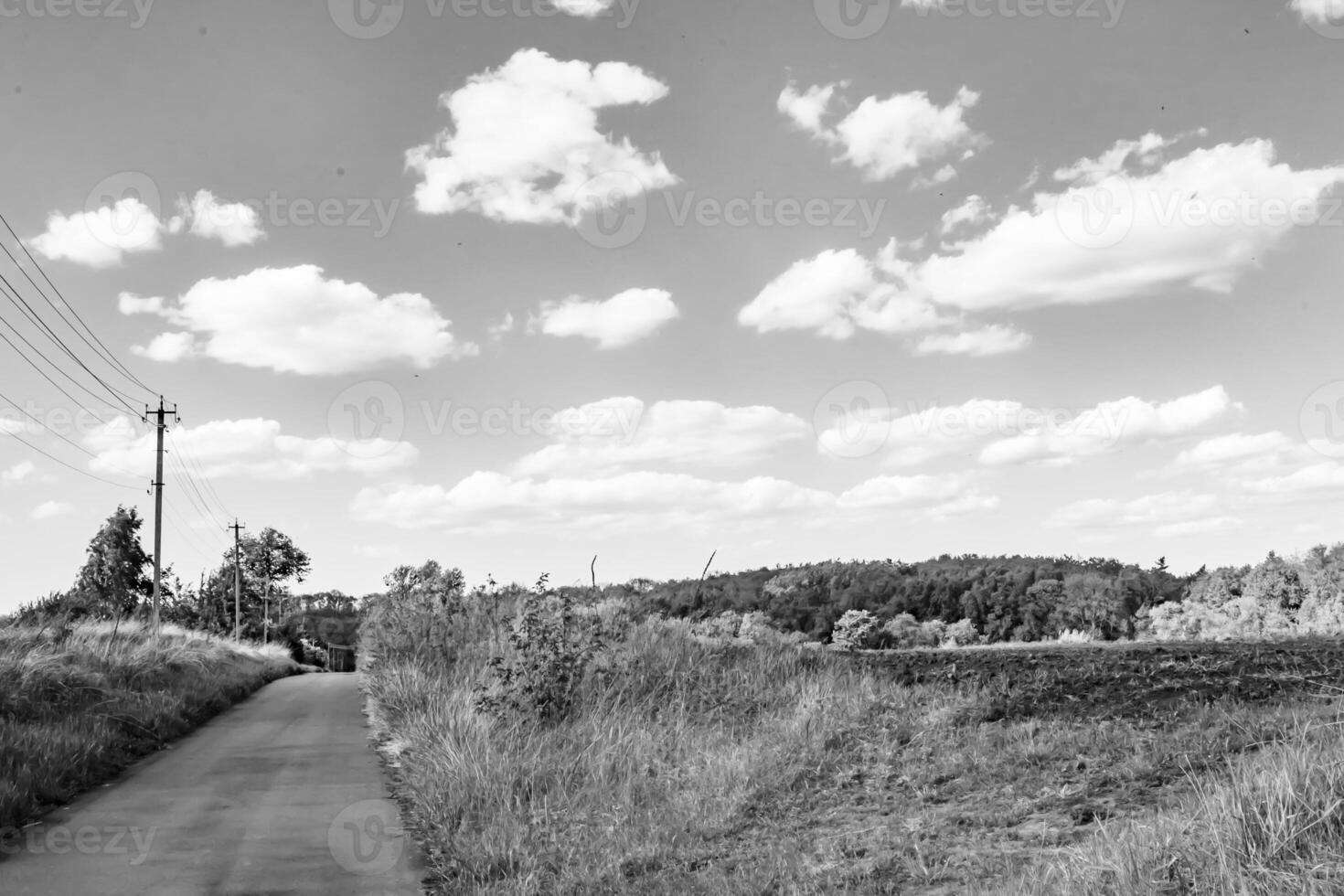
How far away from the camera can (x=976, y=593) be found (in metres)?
29.7

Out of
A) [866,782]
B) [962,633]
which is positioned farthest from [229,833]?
[962,633]

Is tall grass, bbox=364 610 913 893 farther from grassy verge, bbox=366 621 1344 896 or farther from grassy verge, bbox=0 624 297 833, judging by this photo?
grassy verge, bbox=0 624 297 833

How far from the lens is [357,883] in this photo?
6.57m

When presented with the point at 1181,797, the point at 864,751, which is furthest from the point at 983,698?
the point at 1181,797

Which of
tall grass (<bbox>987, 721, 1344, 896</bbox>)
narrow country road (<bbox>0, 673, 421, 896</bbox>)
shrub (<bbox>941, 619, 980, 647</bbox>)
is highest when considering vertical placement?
tall grass (<bbox>987, 721, 1344, 896</bbox>)

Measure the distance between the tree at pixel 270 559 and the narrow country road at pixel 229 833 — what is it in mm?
89419

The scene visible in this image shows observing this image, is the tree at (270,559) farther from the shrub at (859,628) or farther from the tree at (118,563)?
the shrub at (859,628)

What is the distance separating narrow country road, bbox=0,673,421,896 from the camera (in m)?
6.62

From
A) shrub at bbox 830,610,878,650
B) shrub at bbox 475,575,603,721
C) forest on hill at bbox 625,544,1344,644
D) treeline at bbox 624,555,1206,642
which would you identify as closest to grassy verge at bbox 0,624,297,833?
shrub at bbox 475,575,603,721

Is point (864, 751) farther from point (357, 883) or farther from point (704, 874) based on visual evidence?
point (357, 883)

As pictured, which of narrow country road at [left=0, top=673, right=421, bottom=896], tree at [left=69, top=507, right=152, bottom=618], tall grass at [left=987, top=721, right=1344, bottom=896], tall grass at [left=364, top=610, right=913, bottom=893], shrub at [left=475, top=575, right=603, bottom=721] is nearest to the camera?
tall grass at [left=987, top=721, right=1344, bottom=896]

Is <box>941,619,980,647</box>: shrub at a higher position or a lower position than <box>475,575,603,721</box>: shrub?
lower

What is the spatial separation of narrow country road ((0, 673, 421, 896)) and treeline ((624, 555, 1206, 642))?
33.0 feet

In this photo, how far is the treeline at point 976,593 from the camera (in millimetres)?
25656
